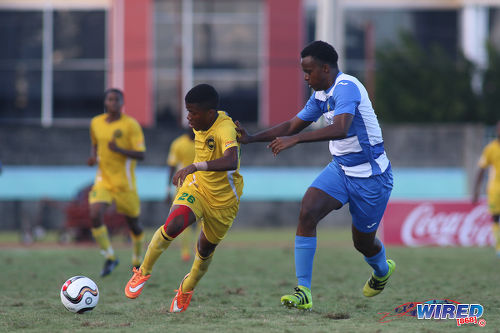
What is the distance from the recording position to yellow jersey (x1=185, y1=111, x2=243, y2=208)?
285 inches

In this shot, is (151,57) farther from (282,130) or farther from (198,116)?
(198,116)

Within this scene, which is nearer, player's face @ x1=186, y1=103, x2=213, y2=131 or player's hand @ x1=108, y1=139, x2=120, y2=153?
player's face @ x1=186, y1=103, x2=213, y2=131

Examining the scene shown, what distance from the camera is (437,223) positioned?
58.2 feet

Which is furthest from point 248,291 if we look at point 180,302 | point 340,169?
point 340,169

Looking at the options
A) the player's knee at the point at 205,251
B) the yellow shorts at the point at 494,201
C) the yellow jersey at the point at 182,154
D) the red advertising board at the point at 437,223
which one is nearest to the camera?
the player's knee at the point at 205,251

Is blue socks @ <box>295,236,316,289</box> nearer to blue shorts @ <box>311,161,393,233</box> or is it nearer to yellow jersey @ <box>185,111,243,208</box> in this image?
blue shorts @ <box>311,161,393,233</box>

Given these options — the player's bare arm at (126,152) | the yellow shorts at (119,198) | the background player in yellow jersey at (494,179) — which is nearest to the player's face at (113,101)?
the player's bare arm at (126,152)

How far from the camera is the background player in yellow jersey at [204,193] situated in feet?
23.1

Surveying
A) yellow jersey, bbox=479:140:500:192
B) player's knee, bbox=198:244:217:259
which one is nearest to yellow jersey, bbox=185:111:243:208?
player's knee, bbox=198:244:217:259

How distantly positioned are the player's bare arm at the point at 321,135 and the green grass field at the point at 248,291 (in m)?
1.46

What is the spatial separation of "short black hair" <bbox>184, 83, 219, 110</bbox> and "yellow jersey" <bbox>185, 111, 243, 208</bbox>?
226 mm

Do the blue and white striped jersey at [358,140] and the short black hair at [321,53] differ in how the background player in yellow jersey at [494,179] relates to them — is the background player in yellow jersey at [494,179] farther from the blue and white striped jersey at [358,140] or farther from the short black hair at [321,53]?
the short black hair at [321,53]

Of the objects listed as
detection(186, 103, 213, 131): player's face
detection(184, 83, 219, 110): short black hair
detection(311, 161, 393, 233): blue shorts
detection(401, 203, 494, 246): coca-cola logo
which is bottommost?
detection(401, 203, 494, 246): coca-cola logo

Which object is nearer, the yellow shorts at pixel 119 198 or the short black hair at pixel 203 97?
the short black hair at pixel 203 97
